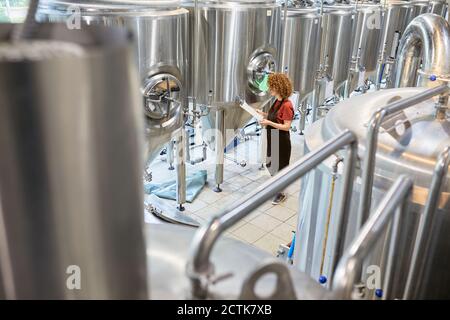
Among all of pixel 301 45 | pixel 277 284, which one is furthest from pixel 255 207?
pixel 301 45

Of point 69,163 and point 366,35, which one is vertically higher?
point 69,163

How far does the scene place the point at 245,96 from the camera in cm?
347

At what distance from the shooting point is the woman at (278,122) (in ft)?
10.6

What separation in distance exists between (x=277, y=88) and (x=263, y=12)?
615mm

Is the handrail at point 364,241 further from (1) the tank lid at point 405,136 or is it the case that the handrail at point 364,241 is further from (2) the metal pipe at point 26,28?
(2) the metal pipe at point 26,28

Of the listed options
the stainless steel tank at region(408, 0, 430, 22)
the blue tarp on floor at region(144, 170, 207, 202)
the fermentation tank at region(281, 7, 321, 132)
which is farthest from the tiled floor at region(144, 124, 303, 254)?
the stainless steel tank at region(408, 0, 430, 22)

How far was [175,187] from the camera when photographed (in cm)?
382

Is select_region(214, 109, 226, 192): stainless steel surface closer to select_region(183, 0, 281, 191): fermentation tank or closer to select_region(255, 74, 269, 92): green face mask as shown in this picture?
select_region(183, 0, 281, 191): fermentation tank

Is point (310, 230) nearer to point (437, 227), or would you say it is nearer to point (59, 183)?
point (437, 227)

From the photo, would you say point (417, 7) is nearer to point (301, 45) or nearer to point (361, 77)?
point (361, 77)

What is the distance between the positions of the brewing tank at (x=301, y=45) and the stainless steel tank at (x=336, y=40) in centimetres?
35

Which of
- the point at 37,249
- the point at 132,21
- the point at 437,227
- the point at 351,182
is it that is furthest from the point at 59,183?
the point at 132,21

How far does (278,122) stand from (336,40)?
6.08 feet

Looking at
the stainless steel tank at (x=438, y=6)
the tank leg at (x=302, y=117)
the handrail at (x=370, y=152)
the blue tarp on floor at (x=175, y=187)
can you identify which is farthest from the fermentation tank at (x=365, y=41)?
the handrail at (x=370, y=152)
